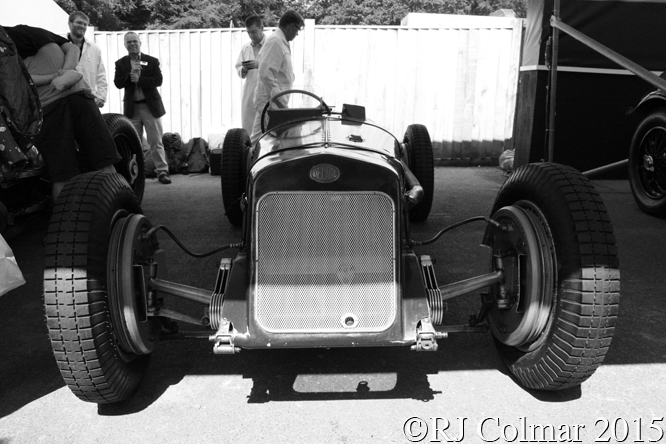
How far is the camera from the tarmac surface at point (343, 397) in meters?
2.44

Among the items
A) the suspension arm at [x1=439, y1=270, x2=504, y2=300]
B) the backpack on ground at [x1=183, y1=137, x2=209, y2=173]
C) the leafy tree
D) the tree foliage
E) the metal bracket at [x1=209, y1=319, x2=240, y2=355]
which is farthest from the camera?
the tree foliage

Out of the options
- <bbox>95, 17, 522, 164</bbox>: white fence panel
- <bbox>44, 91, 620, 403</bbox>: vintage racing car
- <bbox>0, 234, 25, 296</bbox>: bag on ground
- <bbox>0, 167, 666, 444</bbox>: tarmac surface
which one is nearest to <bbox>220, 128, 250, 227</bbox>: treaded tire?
<bbox>0, 167, 666, 444</bbox>: tarmac surface

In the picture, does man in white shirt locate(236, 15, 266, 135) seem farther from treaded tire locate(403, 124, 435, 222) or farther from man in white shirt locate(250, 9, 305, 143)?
treaded tire locate(403, 124, 435, 222)

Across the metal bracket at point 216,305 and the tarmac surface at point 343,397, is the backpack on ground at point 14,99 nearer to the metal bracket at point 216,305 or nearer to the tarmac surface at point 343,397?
the tarmac surface at point 343,397

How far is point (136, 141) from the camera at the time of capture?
6.21 meters

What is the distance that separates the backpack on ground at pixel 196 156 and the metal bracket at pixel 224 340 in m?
6.84

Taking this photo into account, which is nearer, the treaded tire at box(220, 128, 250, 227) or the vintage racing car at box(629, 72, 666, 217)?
the treaded tire at box(220, 128, 250, 227)

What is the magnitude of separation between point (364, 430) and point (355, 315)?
1.60 ft

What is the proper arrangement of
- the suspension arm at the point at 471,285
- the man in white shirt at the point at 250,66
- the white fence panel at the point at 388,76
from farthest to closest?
the white fence panel at the point at 388,76
the man in white shirt at the point at 250,66
the suspension arm at the point at 471,285

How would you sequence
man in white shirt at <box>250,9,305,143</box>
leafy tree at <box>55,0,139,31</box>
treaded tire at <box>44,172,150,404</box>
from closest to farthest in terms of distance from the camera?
treaded tire at <box>44,172,150,404</box>, man in white shirt at <box>250,9,305,143</box>, leafy tree at <box>55,0,139,31</box>

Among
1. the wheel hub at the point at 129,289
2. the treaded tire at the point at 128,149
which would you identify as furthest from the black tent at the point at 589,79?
the wheel hub at the point at 129,289

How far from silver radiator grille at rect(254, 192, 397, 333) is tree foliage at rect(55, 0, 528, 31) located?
15.3 meters

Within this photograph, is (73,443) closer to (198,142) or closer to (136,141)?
(136,141)

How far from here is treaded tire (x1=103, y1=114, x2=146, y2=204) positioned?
5832 mm
